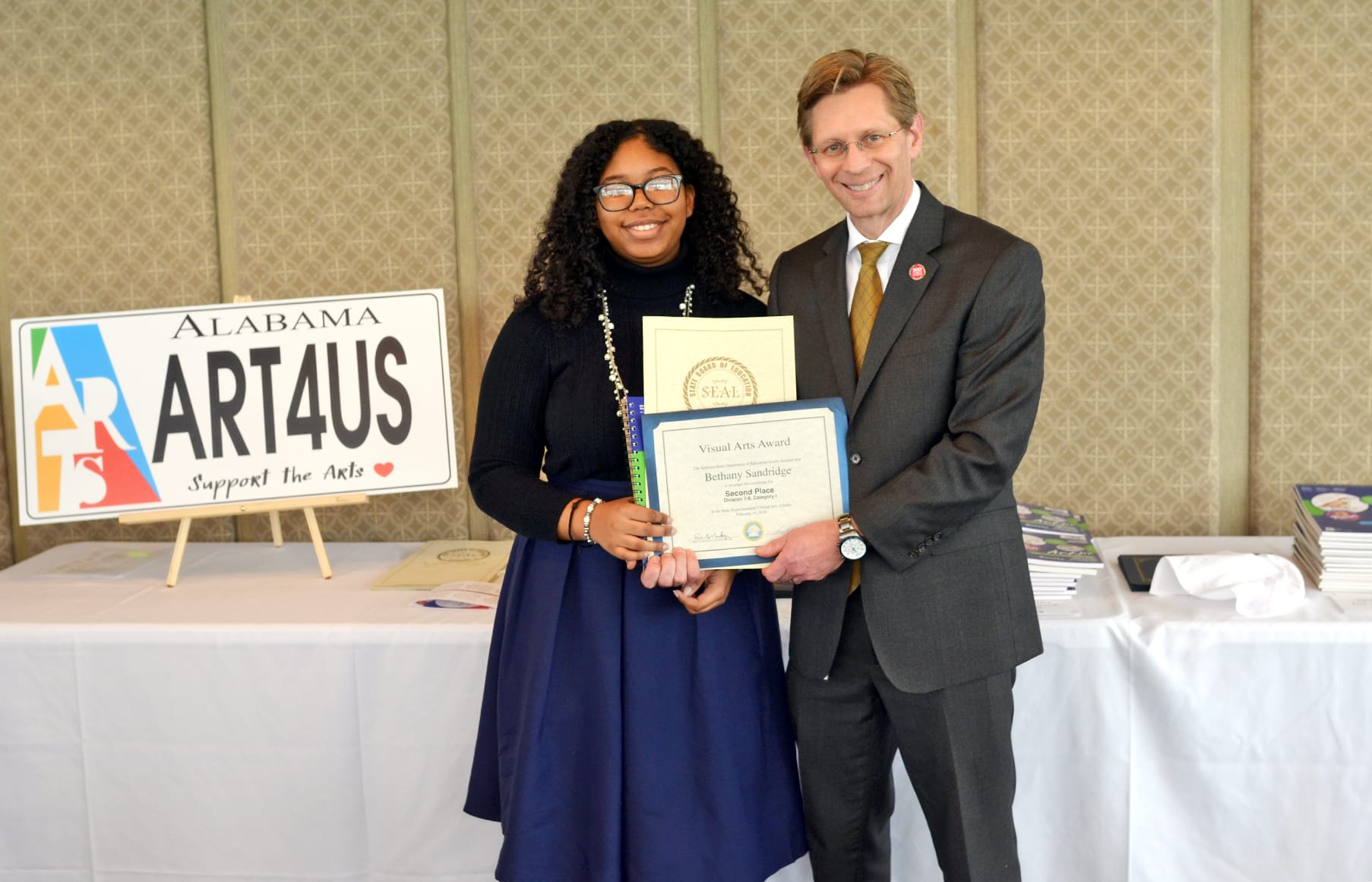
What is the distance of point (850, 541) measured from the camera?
71.2 inches

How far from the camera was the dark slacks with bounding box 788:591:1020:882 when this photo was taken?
186 centimetres

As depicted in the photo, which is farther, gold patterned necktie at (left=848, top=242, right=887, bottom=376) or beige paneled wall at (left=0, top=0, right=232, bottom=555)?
beige paneled wall at (left=0, top=0, right=232, bottom=555)

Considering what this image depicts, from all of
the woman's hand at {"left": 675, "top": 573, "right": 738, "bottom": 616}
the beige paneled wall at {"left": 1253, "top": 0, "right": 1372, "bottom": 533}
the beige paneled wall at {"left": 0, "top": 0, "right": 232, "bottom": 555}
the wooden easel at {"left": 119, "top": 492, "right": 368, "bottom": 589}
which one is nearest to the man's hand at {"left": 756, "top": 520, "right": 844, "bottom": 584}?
the woman's hand at {"left": 675, "top": 573, "right": 738, "bottom": 616}

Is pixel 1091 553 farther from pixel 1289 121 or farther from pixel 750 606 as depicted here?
pixel 1289 121

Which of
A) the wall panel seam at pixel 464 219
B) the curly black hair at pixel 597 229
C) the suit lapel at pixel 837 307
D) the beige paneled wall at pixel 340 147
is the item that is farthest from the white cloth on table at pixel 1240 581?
the beige paneled wall at pixel 340 147

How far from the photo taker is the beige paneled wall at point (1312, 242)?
295 centimetres

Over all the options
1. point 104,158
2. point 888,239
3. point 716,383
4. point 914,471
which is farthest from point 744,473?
point 104,158

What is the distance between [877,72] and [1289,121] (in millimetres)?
1691

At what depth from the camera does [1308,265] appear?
9.85ft

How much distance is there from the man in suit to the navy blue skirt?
121 mm

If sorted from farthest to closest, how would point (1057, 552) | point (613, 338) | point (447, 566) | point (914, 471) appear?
1. point (447, 566)
2. point (1057, 552)
3. point (613, 338)
4. point (914, 471)

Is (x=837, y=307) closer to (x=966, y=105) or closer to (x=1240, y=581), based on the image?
(x=1240, y=581)

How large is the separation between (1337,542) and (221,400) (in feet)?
8.20

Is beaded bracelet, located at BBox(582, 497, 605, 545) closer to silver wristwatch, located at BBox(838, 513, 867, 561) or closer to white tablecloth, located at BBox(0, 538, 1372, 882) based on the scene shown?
silver wristwatch, located at BBox(838, 513, 867, 561)
